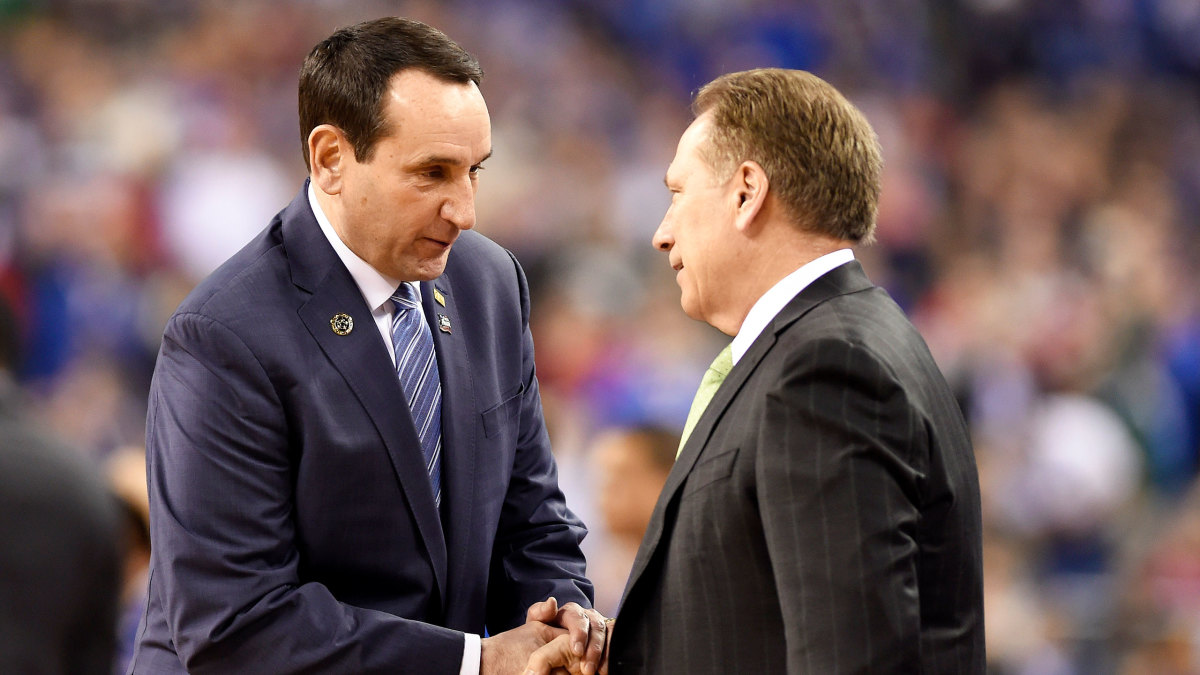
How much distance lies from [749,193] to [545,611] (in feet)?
2.75

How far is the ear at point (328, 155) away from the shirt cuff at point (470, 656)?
2.58 feet

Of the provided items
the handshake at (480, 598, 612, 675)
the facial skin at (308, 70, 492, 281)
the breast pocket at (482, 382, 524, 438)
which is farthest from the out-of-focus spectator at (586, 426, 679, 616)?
the facial skin at (308, 70, 492, 281)

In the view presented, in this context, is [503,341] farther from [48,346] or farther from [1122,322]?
[1122,322]

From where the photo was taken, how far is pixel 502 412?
8.39ft

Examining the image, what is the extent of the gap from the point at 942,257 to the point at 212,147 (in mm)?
Result: 3645

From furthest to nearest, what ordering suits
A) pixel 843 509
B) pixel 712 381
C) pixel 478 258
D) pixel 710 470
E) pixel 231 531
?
1. pixel 478 258
2. pixel 712 381
3. pixel 231 531
4. pixel 710 470
5. pixel 843 509

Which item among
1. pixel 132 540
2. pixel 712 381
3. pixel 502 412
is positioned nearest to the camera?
pixel 712 381

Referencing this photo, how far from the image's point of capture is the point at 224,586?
2207 millimetres

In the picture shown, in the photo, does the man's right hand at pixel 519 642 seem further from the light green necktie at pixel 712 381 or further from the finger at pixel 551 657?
the light green necktie at pixel 712 381

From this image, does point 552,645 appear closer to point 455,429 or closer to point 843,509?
point 455,429

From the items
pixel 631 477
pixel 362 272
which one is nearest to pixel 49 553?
pixel 362 272

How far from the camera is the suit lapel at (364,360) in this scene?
91.4 inches

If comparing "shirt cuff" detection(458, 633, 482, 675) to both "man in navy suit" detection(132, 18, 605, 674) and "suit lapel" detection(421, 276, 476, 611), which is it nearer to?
"man in navy suit" detection(132, 18, 605, 674)

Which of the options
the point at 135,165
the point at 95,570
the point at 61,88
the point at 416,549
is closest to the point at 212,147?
the point at 135,165
